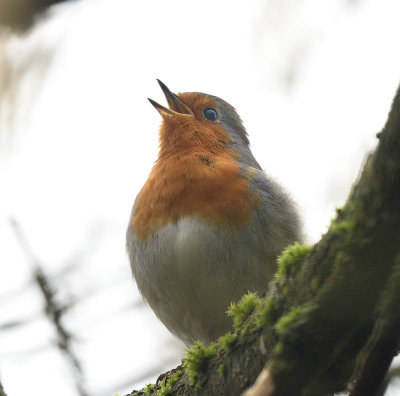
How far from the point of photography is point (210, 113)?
610cm

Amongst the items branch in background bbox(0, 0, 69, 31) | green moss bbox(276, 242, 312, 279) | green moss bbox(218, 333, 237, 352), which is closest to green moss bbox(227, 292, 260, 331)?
green moss bbox(218, 333, 237, 352)

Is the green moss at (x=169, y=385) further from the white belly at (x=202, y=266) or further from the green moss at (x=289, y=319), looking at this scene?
the green moss at (x=289, y=319)

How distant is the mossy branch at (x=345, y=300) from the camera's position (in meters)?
1.91

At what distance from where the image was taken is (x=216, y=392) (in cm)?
301

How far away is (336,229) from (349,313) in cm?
29

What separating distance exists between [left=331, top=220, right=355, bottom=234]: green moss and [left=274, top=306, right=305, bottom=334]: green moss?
12.3 inches

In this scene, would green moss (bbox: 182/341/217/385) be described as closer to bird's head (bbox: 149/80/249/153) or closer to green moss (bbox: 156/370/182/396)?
green moss (bbox: 156/370/182/396)

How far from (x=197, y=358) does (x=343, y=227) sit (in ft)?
4.62

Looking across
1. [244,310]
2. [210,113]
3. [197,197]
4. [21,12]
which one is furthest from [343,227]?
[210,113]

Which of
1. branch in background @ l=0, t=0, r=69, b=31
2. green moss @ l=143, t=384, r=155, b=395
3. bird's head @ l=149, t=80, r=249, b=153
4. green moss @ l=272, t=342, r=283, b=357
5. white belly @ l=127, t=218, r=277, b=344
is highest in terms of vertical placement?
bird's head @ l=149, t=80, r=249, b=153

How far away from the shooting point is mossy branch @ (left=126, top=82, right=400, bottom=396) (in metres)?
1.91

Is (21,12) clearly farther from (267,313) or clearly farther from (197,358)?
(197,358)

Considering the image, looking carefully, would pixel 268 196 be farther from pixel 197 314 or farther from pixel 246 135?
pixel 246 135

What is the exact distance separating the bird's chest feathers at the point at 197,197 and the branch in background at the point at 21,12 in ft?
7.60
